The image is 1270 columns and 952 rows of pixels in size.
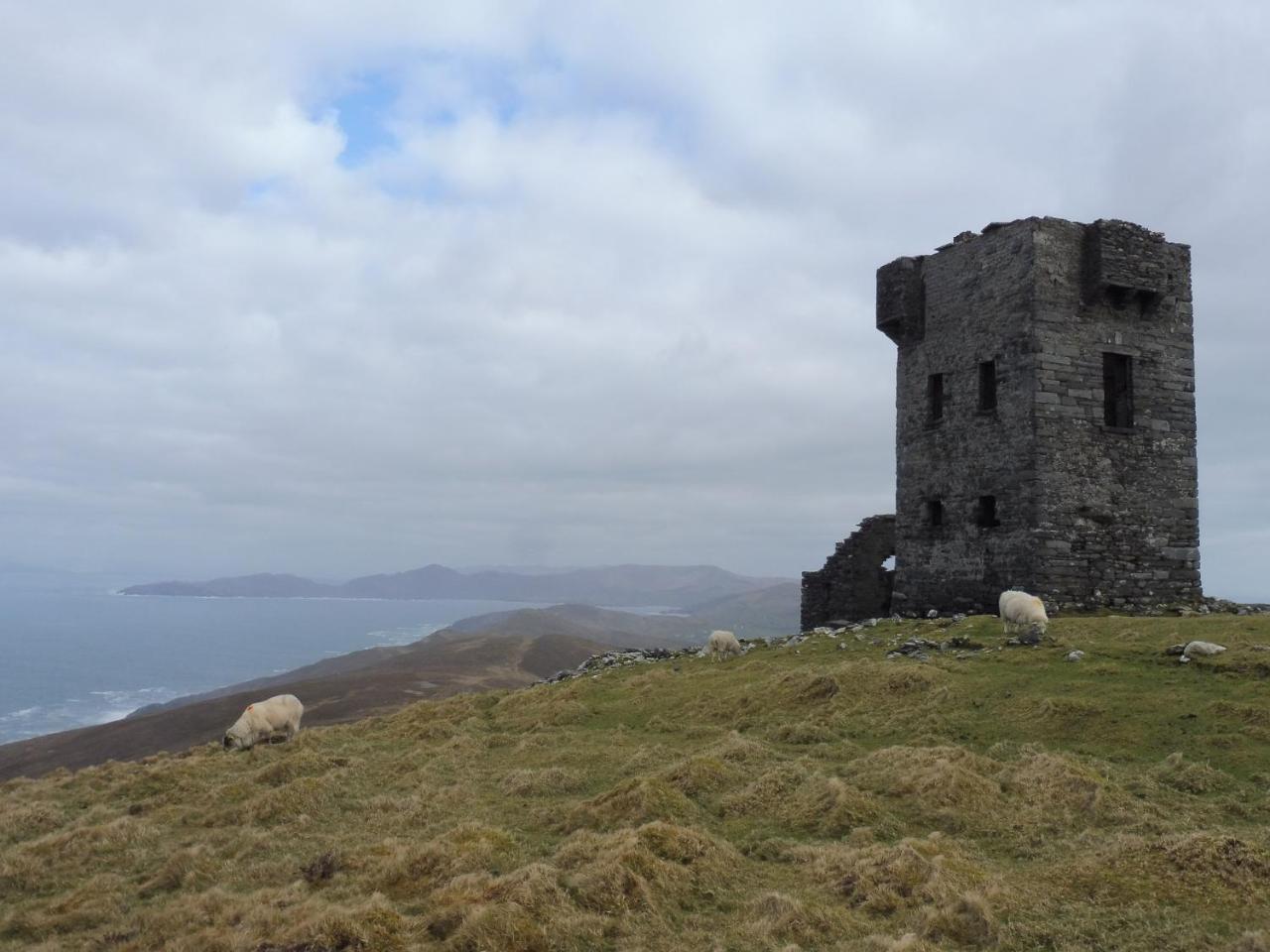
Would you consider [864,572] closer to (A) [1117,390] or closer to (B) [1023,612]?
(A) [1117,390]

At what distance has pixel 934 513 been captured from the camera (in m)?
27.6

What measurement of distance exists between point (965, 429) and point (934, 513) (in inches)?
109

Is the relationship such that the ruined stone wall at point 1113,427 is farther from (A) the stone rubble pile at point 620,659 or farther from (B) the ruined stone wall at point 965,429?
(A) the stone rubble pile at point 620,659

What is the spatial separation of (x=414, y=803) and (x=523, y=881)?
4.75 metres

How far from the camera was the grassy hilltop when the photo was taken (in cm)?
864

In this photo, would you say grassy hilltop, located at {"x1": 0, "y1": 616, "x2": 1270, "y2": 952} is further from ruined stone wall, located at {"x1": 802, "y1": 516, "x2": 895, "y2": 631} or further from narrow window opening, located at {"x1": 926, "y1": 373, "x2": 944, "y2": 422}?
ruined stone wall, located at {"x1": 802, "y1": 516, "x2": 895, "y2": 631}

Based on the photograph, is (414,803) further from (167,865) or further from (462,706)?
(462,706)

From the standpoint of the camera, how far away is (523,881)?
9680 millimetres

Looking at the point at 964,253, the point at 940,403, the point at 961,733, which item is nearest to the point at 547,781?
the point at 961,733

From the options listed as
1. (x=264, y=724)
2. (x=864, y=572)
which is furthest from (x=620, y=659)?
(x=264, y=724)

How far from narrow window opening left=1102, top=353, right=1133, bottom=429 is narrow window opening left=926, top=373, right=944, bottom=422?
14.7ft

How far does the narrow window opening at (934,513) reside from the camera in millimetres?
27453

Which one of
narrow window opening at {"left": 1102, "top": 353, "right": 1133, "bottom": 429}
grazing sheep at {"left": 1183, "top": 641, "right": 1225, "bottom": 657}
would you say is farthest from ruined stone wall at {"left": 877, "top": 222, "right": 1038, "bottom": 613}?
grazing sheep at {"left": 1183, "top": 641, "right": 1225, "bottom": 657}

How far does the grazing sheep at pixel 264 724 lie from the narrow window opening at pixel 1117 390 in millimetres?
22636
